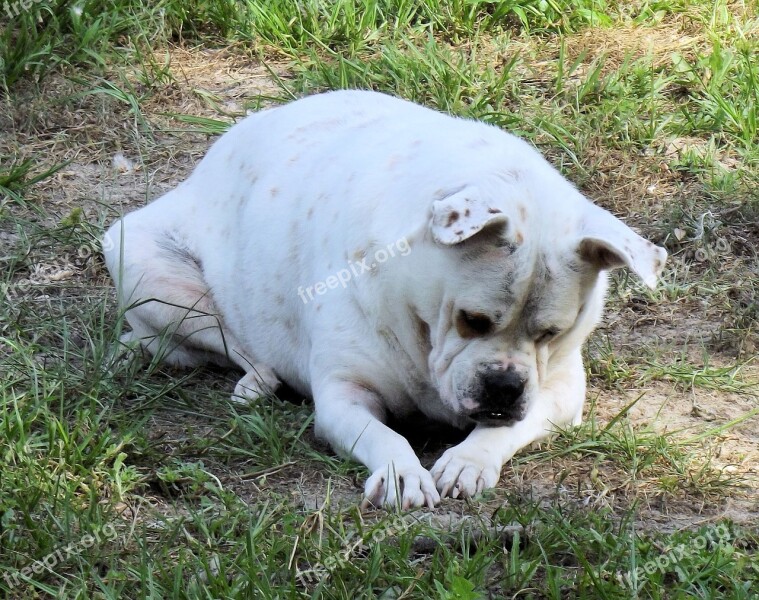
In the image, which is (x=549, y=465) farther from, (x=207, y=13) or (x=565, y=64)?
(x=207, y=13)

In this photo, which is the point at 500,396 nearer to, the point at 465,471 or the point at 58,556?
the point at 465,471

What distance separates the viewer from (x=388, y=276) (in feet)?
13.8

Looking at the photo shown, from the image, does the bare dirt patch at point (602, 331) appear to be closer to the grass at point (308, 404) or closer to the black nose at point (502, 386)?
the grass at point (308, 404)

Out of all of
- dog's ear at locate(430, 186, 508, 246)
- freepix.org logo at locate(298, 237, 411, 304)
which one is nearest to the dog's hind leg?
freepix.org logo at locate(298, 237, 411, 304)

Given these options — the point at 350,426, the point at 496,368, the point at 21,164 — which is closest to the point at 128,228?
the point at 21,164

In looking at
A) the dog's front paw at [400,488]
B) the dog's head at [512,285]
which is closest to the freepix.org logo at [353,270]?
the dog's head at [512,285]

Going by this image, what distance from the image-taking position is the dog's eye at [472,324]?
399 cm

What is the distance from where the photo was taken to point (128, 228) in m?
5.45

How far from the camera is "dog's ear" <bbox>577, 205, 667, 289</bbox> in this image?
3.92 meters

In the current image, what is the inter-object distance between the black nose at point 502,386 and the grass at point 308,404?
0.96 ft

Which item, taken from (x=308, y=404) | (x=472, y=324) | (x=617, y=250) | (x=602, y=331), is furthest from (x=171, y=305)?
(x=617, y=250)

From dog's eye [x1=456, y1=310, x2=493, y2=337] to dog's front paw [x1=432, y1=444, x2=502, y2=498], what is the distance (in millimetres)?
392

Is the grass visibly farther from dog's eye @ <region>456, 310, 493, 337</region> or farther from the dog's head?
dog's eye @ <region>456, 310, 493, 337</region>

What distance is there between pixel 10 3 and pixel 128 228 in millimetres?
2337
